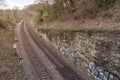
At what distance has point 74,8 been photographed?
19.7 metres

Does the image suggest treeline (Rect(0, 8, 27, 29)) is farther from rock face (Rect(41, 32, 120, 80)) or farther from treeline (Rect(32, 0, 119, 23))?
rock face (Rect(41, 32, 120, 80))

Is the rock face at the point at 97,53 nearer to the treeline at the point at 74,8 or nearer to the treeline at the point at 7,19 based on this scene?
the treeline at the point at 74,8

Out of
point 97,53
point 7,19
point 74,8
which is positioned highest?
point 74,8

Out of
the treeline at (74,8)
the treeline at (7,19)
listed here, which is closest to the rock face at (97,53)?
the treeline at (74,8)

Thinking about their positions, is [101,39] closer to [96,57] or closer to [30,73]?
[96,57]

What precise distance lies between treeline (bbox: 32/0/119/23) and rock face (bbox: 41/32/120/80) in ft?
10.6

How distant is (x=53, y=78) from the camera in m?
11.2

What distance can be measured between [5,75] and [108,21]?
874 cm

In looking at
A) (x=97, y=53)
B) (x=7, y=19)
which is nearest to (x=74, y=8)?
(x=97, y=53)

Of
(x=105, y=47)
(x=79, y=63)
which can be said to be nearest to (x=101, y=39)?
(x=105, y=47)

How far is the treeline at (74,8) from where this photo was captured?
14.5 meters

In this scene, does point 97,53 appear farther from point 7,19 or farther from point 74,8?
point 7,19

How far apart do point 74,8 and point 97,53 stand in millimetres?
10593

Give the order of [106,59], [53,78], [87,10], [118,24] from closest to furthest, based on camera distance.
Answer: [106,59] < [118,24] < [53,78] < [87,10]
